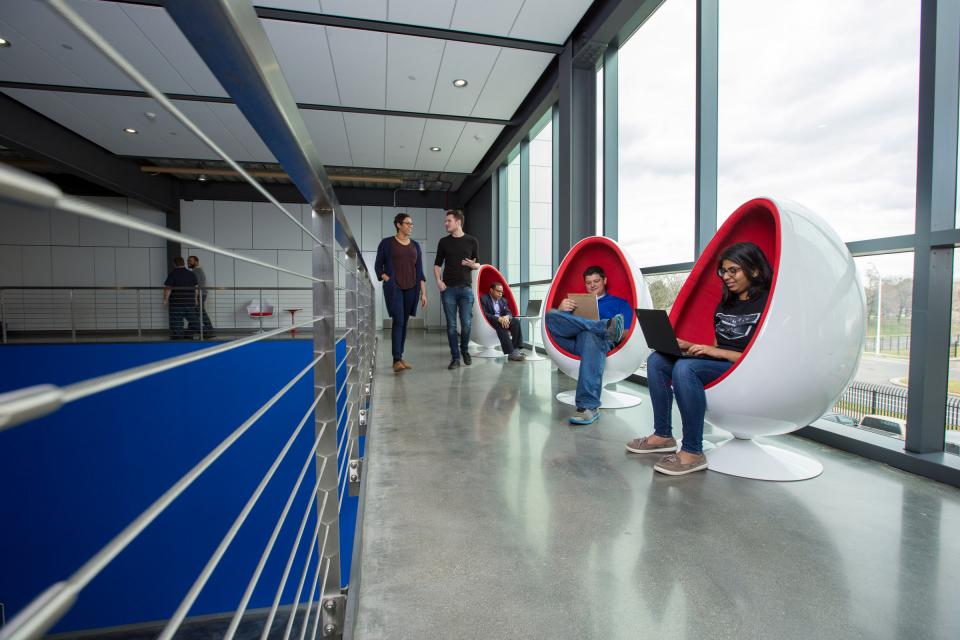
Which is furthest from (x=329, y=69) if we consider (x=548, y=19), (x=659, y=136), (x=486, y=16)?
(x=659, y=136)

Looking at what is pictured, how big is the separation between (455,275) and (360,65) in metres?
2.40

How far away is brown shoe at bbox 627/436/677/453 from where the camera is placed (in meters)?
2.20

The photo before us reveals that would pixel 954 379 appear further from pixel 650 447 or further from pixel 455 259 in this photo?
pixel 455 259

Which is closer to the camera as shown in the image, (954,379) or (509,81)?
(954,379)

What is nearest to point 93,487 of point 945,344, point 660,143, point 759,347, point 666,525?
point 666,525

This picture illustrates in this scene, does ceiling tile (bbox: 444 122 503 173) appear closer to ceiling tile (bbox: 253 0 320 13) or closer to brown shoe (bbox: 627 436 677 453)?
ceiling tile (bbox: 253 0 320 13)

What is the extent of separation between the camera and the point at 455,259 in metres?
4.77

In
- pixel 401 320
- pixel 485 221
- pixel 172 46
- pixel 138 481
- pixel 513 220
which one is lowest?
pixel 138 481

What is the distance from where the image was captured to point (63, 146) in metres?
6.91

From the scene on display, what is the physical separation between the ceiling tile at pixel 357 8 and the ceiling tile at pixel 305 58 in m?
0.27

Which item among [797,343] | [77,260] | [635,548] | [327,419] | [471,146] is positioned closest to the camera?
[327,419]

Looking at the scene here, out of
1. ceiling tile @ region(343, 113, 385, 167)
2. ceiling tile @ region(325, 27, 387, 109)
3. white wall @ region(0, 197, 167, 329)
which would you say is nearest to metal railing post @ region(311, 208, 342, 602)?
ceiling tile @ region(325, 27, 387, 109)

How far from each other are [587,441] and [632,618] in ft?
4.22

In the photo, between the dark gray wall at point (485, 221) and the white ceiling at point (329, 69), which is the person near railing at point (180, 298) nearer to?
the white ceiling at point (329, 69)
